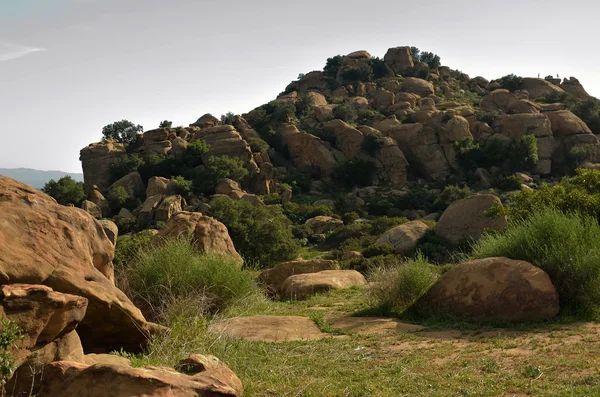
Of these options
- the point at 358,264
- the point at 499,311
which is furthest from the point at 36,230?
the point at 358,264

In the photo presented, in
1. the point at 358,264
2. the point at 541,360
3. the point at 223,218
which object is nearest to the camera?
the point at 541,360

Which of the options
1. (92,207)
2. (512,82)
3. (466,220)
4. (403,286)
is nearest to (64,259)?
(403,286)

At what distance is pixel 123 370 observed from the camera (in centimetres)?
418

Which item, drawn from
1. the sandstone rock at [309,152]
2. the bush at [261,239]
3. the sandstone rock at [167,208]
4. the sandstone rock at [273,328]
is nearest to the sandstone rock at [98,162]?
the sandstone rock at [167,208]

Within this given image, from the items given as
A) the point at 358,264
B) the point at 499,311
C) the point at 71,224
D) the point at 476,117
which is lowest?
the point at 358,264

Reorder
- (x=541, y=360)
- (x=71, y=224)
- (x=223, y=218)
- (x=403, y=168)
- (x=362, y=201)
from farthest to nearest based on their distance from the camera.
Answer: (x=403, y=168) → (x=362, y=201) → (x=223, y=218) → (x=541, y=360) → (x=71, y=224)

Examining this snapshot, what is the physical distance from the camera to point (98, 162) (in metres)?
45.5

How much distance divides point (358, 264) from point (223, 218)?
8093mm

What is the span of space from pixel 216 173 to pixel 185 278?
106 ft

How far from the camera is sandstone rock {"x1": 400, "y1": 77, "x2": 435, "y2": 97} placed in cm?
6619

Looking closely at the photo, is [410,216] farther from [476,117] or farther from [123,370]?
[123,370]

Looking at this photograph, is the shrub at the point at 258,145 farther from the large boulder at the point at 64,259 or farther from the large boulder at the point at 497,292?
the large boulder at the point at 64,259

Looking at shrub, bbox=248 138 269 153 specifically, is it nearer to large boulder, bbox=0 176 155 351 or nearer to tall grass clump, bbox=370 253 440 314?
tall grass clump, bbox=370 253 440 314

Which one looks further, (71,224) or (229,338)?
(229,338)
